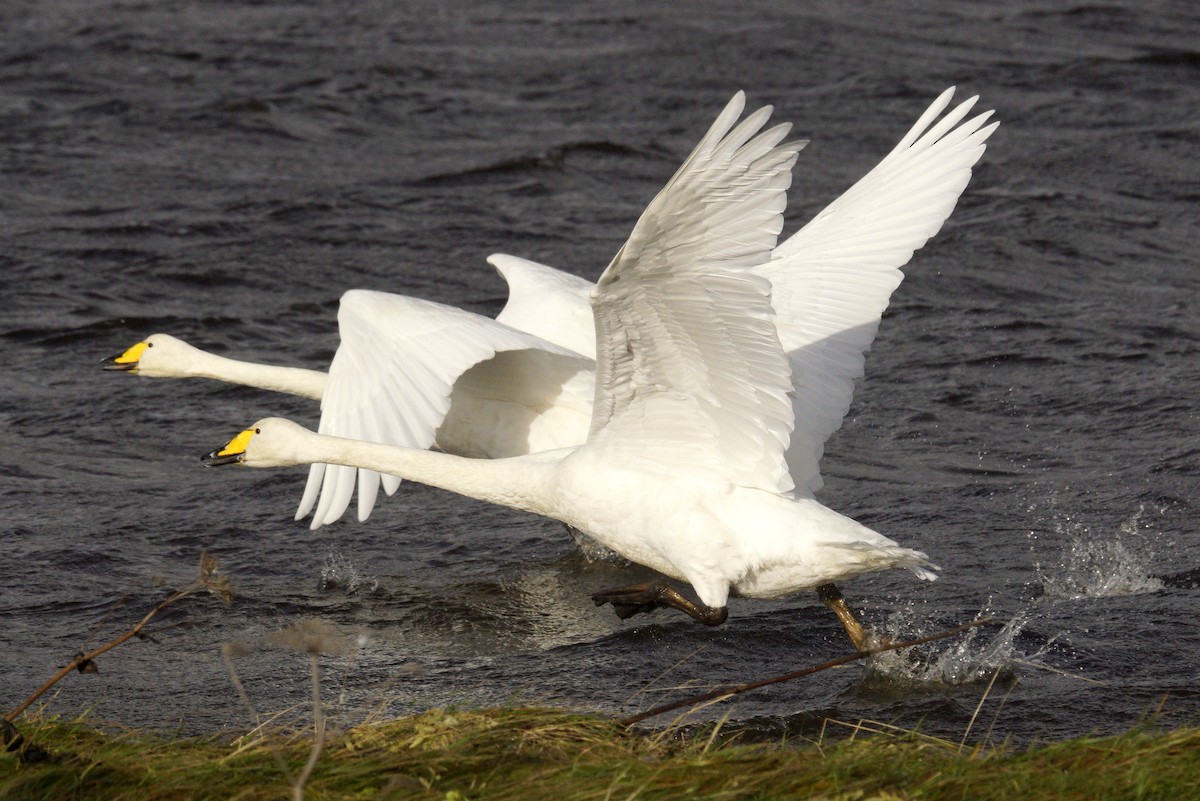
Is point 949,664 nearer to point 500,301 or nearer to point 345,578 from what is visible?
point 345,578

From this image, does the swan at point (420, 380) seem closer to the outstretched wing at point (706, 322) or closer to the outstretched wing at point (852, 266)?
the outstretched wing at point (852, 266)

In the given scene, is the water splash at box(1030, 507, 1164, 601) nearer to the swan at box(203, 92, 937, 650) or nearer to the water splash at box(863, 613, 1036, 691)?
the water splash at box(863, 613, 1036, 691)

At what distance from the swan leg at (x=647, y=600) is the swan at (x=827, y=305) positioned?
31.3 inches

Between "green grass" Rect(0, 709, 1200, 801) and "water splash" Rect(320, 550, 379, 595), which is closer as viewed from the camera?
"green grass" Rect(0, 709, 1200, 801)

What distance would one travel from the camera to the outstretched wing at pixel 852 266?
644cm

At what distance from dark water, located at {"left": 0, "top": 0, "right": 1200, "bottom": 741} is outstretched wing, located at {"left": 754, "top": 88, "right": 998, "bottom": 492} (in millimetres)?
881

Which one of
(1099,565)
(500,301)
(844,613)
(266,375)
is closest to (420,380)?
(266,375)

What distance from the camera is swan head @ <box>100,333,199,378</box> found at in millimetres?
8062

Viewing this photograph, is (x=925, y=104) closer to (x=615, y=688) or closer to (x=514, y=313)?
(x=514, y=313)

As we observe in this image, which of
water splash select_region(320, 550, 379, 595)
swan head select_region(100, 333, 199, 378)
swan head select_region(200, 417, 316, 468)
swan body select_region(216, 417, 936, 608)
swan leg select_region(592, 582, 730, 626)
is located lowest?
water splash select_region(320, 550, 379, 595)

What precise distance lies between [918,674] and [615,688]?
1.11 metres

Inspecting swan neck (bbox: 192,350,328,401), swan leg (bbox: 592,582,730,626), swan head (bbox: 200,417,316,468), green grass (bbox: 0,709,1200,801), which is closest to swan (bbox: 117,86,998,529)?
swan head (bbox: 200,417,316,468)

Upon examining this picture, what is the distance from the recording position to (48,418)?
359 inches

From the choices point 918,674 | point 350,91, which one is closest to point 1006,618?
point 918,674
